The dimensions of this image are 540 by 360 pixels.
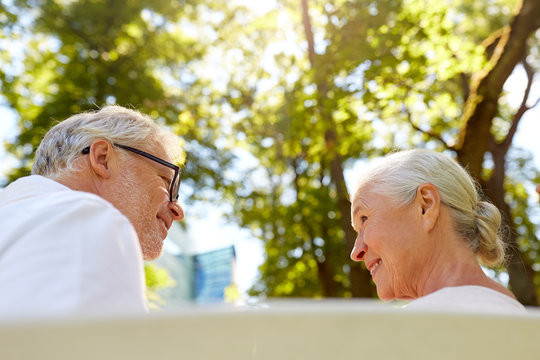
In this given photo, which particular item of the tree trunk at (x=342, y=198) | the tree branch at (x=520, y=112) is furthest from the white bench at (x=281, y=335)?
the tree branch at (x=520, y=112)

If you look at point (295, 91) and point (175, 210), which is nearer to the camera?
point (175, 210)

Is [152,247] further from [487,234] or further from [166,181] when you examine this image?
[487,234]

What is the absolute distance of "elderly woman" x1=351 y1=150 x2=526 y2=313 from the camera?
228cm

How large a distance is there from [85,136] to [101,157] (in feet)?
0.39

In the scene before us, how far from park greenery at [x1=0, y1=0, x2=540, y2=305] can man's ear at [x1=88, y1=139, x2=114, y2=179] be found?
5.72m

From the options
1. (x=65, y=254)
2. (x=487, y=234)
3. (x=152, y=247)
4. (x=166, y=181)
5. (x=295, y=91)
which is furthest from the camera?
(x=295, y=91)

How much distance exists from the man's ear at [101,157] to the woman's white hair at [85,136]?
4 centimetres

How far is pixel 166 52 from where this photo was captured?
45.3 feet

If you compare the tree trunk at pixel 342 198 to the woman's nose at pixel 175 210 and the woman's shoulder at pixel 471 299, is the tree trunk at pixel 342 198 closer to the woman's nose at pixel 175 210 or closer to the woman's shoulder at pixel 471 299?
the woman's nose at pixel 175 210

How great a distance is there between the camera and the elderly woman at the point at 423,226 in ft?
7.49

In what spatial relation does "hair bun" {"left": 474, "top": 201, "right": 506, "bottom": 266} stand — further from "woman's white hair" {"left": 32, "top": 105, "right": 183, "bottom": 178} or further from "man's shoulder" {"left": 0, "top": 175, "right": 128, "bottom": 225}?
"man's shoulder" {"left": 0, "top": 175, "right": 128, "bottom": 225}

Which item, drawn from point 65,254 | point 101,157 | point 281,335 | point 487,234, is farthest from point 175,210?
point 281,335

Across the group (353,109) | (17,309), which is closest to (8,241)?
(17,309)

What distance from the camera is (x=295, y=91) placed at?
9.44 meters
